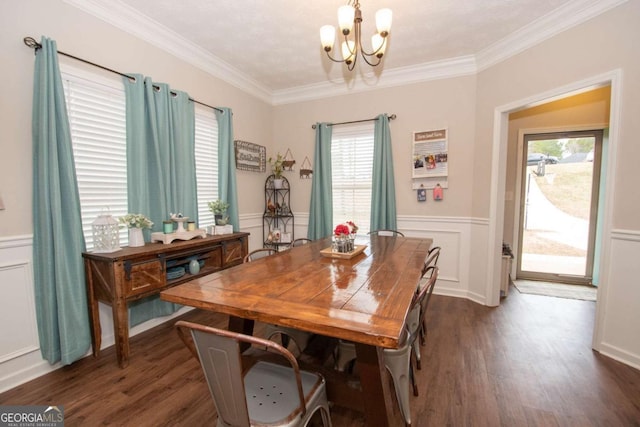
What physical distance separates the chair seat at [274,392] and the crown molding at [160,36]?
9.60ft

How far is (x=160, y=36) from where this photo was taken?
8.90 feet

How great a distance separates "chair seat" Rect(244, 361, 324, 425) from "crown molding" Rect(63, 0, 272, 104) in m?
2.93

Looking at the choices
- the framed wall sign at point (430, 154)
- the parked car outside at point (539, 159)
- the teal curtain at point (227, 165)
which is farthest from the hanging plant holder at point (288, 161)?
the parked car outside at point (539, 159)

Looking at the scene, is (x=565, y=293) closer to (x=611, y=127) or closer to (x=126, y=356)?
(x=611, y=127)

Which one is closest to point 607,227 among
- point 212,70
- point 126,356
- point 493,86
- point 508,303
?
point 508,303

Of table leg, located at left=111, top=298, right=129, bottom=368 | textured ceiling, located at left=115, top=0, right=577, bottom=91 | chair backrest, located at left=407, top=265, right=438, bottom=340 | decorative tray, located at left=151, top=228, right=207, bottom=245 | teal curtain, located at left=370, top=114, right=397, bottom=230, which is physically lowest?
table leg, located at left=111, top=298, right=129, bottom=368

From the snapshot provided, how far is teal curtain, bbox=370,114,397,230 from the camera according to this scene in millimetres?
3730

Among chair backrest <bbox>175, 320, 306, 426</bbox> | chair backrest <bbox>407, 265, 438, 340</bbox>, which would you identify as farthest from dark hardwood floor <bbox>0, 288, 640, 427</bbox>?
chair backrest <bbox>175, 320, 306, 426</bbox>

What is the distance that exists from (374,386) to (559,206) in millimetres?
4467

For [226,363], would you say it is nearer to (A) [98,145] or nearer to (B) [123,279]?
(B) [123,279]

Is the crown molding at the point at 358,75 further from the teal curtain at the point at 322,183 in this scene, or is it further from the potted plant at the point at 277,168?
the potted plant at the point at 277,168

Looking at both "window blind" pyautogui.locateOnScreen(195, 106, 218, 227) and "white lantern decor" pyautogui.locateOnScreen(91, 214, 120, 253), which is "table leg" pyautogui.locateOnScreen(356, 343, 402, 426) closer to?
"white lantern decor" pyautogui.locateOnScreen(91, 214, 120, 253)

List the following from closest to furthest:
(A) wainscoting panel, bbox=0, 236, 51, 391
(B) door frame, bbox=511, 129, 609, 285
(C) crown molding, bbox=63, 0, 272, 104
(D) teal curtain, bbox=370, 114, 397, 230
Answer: (A) wainscoting panel, bbox=0, 236, 51, 391, (C) crown molding, bbox=63, 0, 272, 104, (D) teal curtain, bbox=370, 114, 397, 230, (B) door frame, bbox=511, 129, 609, 285

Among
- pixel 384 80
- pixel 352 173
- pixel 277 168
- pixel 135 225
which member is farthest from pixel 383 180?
pixel 135 225
